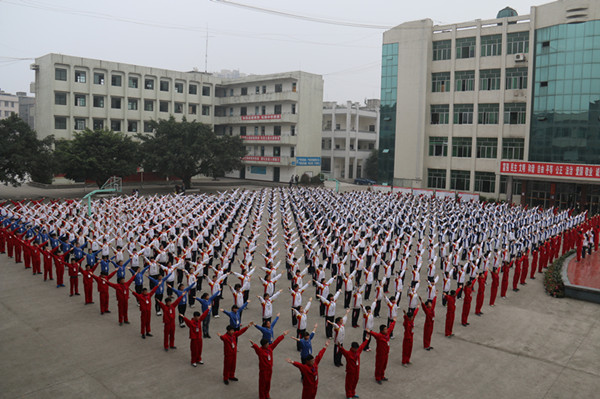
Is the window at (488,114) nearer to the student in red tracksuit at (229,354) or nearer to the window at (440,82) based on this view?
the window at (440,82)

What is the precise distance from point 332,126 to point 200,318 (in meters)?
46.0

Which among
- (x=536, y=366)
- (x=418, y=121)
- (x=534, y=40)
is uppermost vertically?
(x=534, y=40)

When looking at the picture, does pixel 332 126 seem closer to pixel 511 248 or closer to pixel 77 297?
pixel 511 248

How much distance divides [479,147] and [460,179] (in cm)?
270

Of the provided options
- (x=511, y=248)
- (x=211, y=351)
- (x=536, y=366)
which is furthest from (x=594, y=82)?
(x=211, y=351)

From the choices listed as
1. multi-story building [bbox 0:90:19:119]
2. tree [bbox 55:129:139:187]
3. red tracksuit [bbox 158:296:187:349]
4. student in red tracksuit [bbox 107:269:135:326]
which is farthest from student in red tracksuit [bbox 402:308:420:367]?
multi-story building [bbox 0:90:19:119]

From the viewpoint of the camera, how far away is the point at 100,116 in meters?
40.8

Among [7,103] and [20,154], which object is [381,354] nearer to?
[20,154]

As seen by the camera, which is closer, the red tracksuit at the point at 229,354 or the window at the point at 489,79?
the red tracksuit at the point at 229,354

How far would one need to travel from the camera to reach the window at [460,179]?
115 feet

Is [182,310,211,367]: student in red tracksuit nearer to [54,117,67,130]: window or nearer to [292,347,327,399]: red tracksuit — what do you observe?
[292,347,327,399]: red tracksuit

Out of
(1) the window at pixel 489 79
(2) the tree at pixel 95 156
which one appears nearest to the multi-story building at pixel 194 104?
(2) the tree at pixel 95 156

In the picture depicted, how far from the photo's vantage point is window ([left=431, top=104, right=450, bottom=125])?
→ 119 feet

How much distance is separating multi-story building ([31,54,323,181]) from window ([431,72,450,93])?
12430mm
